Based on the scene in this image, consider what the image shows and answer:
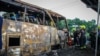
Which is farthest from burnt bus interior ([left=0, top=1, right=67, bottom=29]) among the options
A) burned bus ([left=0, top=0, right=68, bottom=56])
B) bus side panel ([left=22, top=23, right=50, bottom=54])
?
bus side panel ([left=22, top=23, right=50, bottom=54])

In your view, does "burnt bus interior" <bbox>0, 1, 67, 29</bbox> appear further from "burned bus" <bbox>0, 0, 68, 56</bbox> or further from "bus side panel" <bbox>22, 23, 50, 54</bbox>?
"bus side panel" <bbox>22, 23, 50, 54</bbox>

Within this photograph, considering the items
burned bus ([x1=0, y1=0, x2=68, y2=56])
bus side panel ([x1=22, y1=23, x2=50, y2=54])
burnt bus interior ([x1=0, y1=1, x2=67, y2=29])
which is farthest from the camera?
burnt bus interior ([x1=0, y1=1, x2=67, y2=29])

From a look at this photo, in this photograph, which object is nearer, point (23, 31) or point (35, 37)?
point (23, 31)

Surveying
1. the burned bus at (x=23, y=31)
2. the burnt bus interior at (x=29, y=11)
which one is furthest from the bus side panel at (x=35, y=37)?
the burnt bus interior at (x=29, y=11)

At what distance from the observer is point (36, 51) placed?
38.5 feet

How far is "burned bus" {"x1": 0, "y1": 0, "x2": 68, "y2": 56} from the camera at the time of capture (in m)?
9.30

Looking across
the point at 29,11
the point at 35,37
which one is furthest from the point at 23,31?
the point at 29,11

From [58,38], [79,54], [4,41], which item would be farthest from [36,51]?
[58,38]

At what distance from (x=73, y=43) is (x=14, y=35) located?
30.5 feet

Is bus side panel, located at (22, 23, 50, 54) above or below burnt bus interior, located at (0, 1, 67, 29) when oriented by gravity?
below

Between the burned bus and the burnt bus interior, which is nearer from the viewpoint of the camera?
the burned bus

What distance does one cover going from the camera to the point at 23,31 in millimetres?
10148

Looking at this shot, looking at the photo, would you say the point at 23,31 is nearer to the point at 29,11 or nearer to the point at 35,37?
the point at 35,37

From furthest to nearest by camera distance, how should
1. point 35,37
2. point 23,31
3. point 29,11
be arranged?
point 29,11
point 35,37
point 23,31
